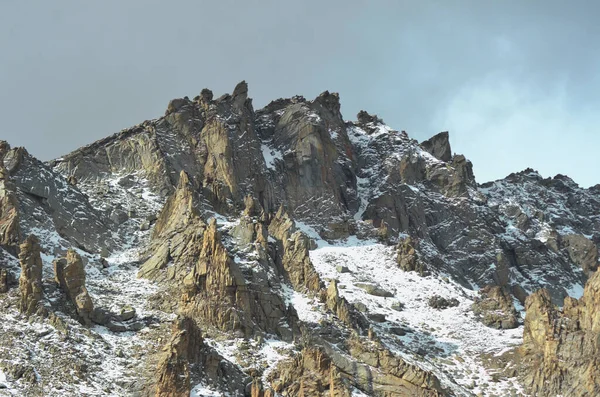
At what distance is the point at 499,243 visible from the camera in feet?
423

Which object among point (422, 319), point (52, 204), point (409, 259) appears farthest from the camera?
point (409, 259)

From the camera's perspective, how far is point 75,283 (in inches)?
2425

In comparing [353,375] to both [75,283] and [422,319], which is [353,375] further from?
[422,319]

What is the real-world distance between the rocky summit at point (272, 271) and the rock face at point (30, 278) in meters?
0.18

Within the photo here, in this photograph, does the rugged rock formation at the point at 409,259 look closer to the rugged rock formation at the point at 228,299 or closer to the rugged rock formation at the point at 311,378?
the rugged rock formation at the point at 228,299

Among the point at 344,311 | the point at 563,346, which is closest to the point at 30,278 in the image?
the point at 344,311

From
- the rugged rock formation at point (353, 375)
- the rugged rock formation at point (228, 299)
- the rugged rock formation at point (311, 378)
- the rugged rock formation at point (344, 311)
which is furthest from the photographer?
the rugged rock formation at point (344, 311)

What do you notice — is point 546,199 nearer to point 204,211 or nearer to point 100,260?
point 204,211

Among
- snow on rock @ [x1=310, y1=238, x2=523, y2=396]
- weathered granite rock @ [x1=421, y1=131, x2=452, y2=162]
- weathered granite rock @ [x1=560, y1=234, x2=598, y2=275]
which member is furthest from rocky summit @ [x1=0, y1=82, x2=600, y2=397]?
weathered granite rock @ [x1=421, y1=131, x2=452, y2=162]

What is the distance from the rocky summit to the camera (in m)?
56.2

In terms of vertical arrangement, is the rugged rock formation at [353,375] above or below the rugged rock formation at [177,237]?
below

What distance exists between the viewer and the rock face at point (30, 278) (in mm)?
58219

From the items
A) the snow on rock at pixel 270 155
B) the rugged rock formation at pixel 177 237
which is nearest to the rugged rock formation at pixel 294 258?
the rugged rock formation at pixel 177 237

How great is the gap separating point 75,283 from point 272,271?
686 inches
